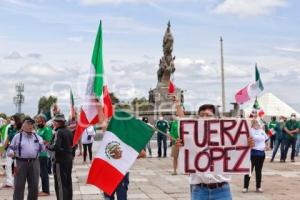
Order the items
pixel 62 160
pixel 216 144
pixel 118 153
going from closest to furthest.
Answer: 1. pixel 216 144
2. pixel 118 153
3. pixel 62 160

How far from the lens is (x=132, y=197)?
12.6 meters

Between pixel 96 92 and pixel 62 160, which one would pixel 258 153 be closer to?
pixel 62 160

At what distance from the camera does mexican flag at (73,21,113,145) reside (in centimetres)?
896

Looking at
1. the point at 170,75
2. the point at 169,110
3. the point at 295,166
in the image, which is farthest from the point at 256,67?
the point at 170,75

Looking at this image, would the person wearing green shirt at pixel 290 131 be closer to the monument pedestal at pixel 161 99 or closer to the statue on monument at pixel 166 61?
the monument pedestal at pixel 161 99

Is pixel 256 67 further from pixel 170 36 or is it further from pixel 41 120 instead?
pixel 170 36

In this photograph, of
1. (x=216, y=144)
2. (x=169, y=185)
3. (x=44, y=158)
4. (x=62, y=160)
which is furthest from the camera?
(x=169, y=185)

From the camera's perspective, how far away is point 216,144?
6828 millimetres

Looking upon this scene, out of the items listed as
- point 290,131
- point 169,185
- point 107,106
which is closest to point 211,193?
point 107,106

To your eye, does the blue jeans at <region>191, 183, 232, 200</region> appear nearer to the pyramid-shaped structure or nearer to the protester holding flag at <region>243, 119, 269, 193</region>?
the protester holding flag at <region>243, 119, 269, 193</region>

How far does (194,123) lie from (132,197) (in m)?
6.14

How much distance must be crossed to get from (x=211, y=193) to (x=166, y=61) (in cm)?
5102

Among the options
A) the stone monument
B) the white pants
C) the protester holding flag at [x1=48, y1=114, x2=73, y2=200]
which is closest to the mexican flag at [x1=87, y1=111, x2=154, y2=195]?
the protester holding flag at [x1=48, y1=114, x2=73, y2=200]

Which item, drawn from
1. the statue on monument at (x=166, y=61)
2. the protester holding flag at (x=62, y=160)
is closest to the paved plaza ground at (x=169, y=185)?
the protester holding flag at (x=62, y=160)
